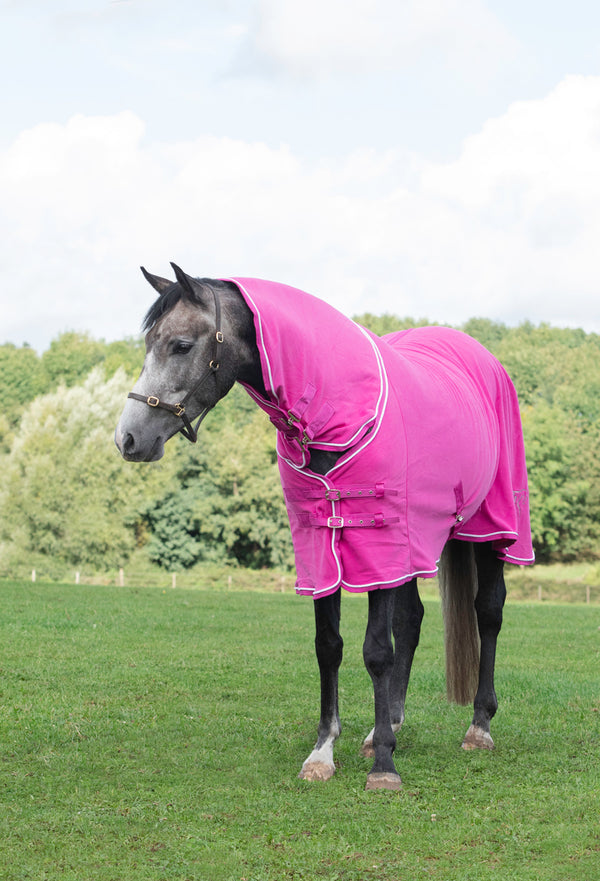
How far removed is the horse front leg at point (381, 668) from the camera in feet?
16.2

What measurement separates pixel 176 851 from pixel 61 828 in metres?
0.63

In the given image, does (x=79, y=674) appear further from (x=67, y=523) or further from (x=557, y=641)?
(x=67, y=523)

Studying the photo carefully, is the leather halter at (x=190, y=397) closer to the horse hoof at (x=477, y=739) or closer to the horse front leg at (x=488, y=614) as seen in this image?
the horse front leg at (x=488, y=614)

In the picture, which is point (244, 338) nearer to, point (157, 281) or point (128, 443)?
point (157, 281)

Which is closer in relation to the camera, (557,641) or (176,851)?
(176,851)

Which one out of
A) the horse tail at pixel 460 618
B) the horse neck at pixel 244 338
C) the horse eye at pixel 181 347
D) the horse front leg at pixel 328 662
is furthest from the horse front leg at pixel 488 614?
the horse eye at pixel 181 347

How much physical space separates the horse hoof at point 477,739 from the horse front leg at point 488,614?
0.47 feet

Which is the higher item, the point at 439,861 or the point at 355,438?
the point at 355,438

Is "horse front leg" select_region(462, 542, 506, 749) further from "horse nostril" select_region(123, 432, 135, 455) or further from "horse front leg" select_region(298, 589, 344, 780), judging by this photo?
"horse nostril" select_region(123, 432, 135, 455)

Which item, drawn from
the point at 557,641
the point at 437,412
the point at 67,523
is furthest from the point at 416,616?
the point at 67,523

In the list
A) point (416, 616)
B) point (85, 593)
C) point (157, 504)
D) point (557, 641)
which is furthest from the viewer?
point (157, 504)

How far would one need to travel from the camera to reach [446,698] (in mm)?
7082

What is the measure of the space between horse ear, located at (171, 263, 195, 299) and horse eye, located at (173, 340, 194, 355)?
0.80 feet

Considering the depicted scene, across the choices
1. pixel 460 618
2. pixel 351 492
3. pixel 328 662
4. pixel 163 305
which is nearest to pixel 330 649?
pixel 328 662
